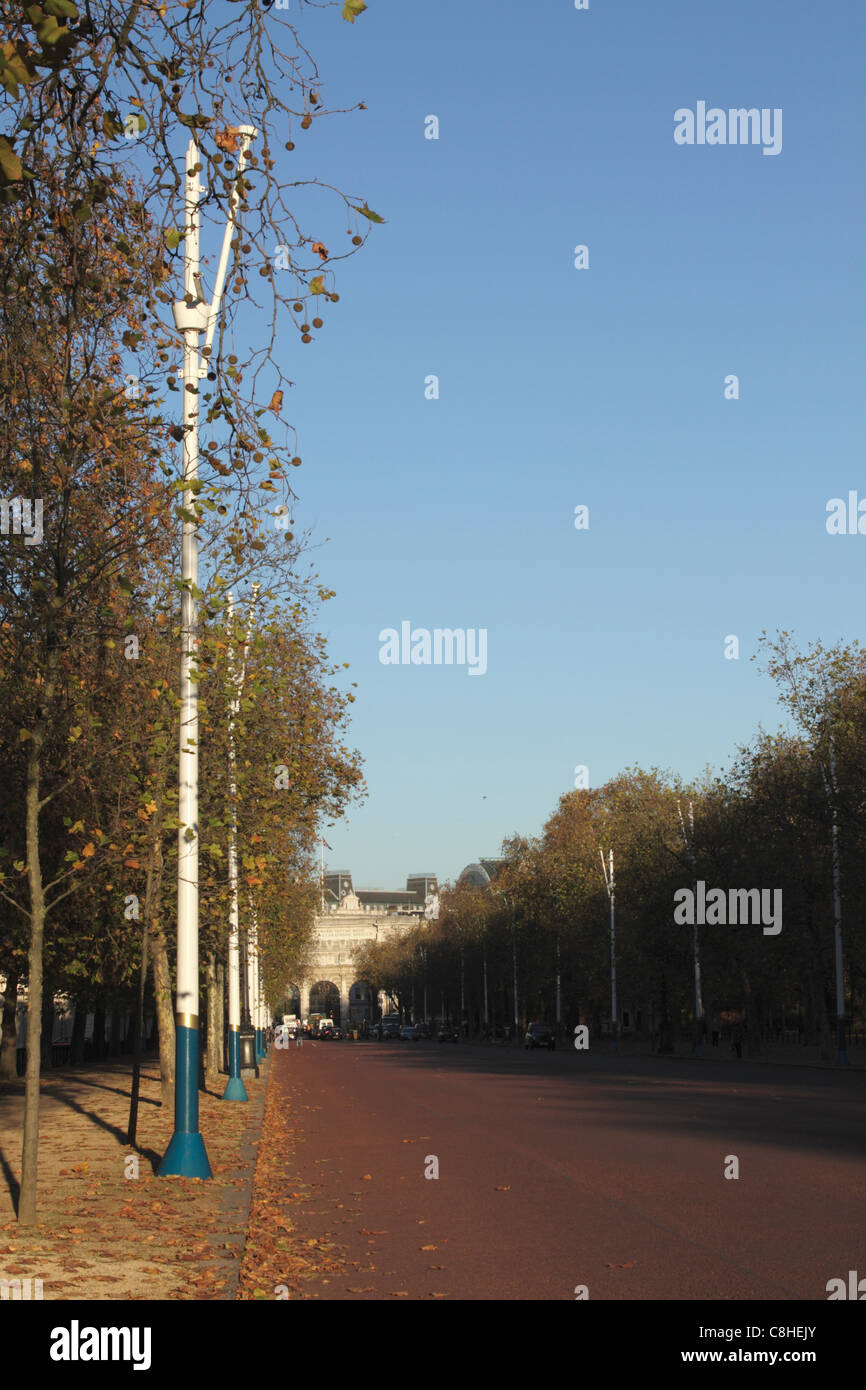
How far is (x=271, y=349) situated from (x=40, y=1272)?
5.87 meters

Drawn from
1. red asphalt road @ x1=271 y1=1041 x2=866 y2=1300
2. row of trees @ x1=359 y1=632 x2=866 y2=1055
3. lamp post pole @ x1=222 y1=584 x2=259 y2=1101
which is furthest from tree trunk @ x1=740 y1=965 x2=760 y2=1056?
lamp post pole @ x1=222 y1=584 x2=259 y2=1101

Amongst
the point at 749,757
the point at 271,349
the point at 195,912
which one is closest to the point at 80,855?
the point at 195,912

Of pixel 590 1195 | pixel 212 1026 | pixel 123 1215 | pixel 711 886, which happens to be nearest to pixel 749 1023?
pixel 711 886

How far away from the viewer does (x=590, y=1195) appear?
14.8 meters

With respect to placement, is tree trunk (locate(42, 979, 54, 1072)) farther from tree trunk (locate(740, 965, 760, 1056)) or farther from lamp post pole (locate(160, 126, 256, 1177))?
tree trunk (locate(740, 965, 760, 1056))

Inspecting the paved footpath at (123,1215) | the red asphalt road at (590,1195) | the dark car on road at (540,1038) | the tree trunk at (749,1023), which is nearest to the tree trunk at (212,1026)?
the red asphalt road at (590,1195)

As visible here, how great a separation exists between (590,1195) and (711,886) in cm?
4748

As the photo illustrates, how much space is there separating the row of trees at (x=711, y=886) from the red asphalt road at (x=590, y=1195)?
60.0ft

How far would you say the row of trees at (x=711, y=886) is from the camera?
49281mm

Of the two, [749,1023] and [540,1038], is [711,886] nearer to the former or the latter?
[749,1023]

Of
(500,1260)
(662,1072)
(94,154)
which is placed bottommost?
(662,1072)

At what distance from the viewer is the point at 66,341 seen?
507 inches

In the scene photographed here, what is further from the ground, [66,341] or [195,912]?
[66,341]
